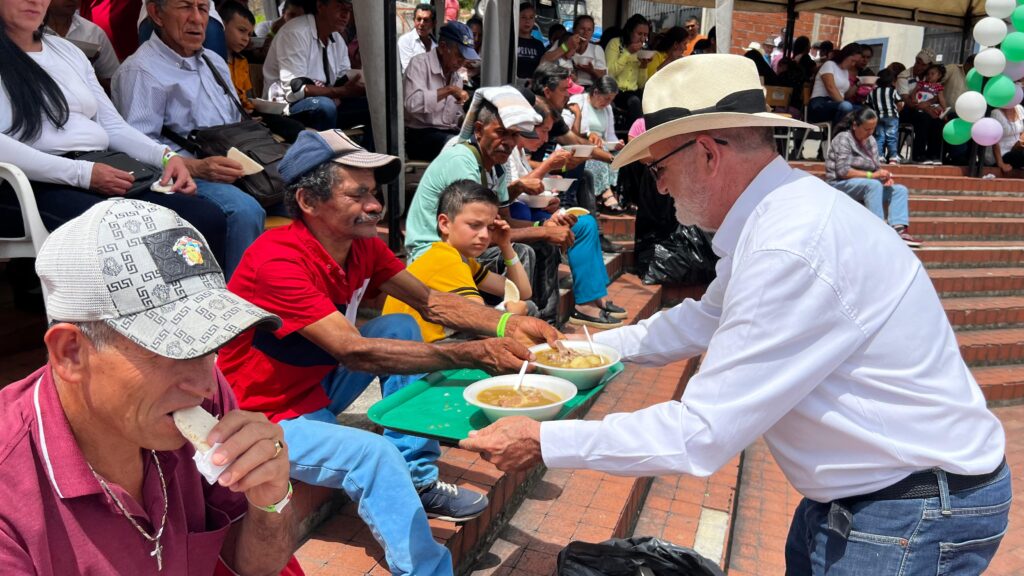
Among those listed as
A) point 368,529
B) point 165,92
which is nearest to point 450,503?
point 368,529

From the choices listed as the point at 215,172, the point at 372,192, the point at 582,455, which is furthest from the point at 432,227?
the point at 582,455

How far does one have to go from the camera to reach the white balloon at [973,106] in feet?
31.4

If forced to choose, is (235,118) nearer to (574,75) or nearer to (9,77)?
(9,77)

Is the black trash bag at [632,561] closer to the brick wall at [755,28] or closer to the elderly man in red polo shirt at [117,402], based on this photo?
the elderly man in red polo shirt at [117,402]

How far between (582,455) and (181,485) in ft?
3.11

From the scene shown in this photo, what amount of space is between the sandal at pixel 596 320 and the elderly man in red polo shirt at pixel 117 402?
13.7 feet

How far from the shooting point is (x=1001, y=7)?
8.62 m

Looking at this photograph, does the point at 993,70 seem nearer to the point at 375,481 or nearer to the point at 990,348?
the point at 990,348

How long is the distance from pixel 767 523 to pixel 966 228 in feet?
25.4

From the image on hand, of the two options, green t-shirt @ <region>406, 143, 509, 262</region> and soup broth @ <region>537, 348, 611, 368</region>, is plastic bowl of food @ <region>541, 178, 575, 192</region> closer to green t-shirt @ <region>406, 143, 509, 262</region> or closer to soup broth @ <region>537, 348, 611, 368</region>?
green t-shirt @ <region>406, 143, 509, 262</region>

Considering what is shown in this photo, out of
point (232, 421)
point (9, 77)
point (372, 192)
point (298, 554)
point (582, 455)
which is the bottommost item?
point (298, 554)

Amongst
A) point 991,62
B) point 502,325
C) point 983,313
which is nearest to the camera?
point 502,325

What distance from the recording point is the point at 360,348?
2.43 meters

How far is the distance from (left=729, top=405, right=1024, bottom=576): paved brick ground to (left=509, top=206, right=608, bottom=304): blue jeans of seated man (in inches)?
65.0
